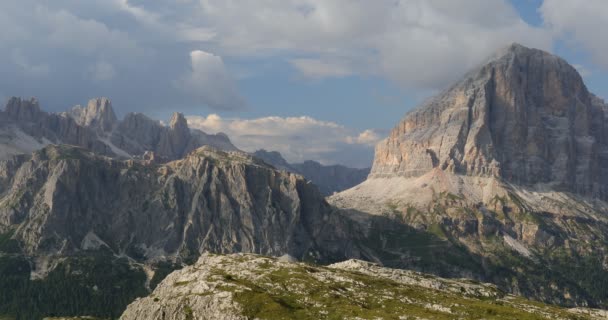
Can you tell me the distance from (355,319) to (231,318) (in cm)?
3548

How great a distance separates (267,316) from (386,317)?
33756 mm

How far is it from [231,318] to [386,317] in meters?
44.2

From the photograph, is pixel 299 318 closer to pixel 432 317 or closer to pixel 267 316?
pixel 267 316

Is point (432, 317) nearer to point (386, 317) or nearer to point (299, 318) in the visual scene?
point (386, 317)

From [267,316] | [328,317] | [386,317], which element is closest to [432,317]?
[386,317]

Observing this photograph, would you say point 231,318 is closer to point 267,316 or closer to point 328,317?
point 267,316

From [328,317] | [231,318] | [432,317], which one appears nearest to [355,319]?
[328,317]

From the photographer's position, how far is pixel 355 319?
640 feet

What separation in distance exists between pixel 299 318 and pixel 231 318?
19.5 metres

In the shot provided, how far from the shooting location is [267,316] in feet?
649

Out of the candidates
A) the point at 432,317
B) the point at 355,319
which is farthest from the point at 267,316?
the point at 432,317

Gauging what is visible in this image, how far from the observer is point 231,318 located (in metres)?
200

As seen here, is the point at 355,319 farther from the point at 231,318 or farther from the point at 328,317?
the point at 231,318

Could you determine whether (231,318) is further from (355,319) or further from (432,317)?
(432,317)
